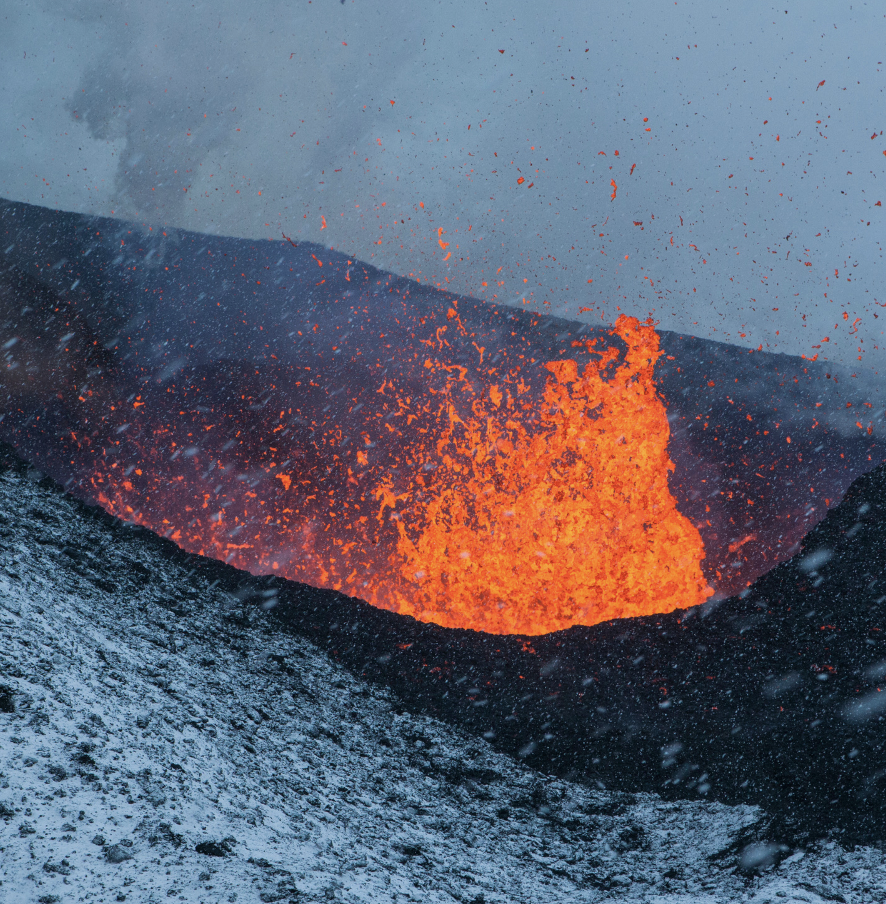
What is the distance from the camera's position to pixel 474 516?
1318 centimetres

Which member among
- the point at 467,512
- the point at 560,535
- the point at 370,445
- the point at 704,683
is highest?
the point at 370,445

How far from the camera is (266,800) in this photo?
339cm

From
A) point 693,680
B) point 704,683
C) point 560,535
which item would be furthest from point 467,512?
point 704,683

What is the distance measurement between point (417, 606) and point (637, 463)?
17.7ft

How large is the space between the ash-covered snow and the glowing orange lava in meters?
6.14

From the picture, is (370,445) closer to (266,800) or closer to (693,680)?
(693,680)

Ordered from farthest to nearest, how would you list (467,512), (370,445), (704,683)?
1. (370,445)
2. (467,512)
3. (704,683)

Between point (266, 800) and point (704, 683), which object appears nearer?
point (266, 800)

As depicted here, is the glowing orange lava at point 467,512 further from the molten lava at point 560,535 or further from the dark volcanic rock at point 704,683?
the dark volcanic rock at point 704,683

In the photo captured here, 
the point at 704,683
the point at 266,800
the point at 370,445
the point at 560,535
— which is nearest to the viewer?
the point at 266,800

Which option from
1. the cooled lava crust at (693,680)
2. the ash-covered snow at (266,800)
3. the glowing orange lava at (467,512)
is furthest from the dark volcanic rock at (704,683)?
the glowing orange lava at (467,512)

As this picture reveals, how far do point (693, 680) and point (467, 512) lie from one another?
7639mm

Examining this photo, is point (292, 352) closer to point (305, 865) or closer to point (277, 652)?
point (277, 652)

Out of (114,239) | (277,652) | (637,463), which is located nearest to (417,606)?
(637,463)
